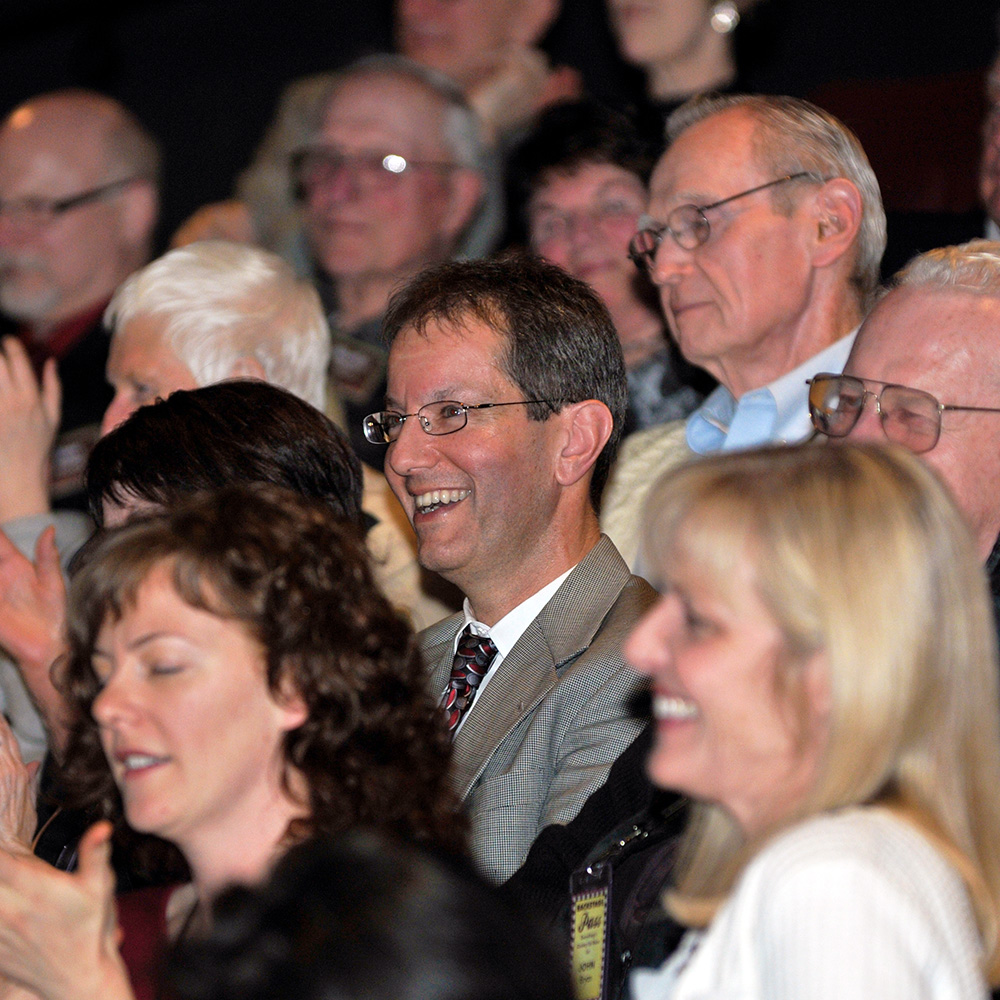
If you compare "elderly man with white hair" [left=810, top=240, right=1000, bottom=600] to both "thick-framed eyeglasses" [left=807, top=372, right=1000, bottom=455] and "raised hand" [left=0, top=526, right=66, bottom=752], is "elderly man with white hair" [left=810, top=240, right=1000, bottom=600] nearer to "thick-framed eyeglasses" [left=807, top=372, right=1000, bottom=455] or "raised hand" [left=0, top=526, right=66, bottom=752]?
"thick-framed eyeglasses" [left=807, top=372, right=1000, bottom=455]

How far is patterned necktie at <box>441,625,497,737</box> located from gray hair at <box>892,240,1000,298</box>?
0.89 meters

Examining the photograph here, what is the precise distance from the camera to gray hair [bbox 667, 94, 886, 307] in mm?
2844

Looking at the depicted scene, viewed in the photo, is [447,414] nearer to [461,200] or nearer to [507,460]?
[507,460]

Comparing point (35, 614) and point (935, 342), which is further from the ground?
point (935, 342)

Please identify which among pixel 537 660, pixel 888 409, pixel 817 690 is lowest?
pixel 537 660

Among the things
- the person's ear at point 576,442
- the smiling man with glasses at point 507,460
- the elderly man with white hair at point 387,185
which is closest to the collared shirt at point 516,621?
the smiling man with glasses at point 507,460

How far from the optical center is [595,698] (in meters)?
2.15

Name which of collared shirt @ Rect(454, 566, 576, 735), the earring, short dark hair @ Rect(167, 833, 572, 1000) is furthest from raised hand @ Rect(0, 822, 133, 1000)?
the earring

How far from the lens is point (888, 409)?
7.26 ft

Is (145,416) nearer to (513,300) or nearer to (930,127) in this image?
(513,300)

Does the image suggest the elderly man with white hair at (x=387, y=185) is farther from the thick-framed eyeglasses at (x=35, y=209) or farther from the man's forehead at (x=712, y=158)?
the man's forehead at (x=712, y=158)

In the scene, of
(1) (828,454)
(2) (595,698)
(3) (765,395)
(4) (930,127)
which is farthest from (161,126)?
(1) (828,454)

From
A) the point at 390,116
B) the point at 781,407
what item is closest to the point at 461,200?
the point at 390,116

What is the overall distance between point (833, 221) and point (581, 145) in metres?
0.86
